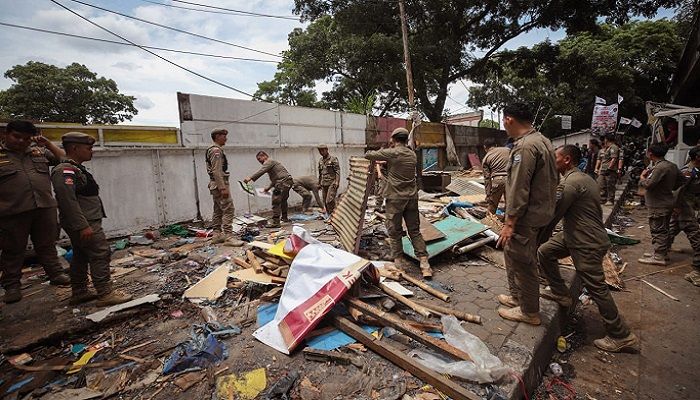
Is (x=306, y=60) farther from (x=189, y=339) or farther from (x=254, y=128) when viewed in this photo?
(x=189, y=339)

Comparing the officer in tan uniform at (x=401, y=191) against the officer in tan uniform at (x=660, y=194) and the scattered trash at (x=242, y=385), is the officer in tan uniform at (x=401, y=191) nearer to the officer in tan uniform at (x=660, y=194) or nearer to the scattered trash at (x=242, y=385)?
the scattered trash at (x=242, y=385)

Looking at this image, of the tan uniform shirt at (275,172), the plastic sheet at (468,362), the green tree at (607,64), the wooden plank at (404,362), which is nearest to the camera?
the wooden plank at (404,362)

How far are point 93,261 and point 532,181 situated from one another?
441cm

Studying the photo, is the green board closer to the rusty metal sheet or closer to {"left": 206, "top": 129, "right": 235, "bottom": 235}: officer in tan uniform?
{"left": 206, "top": 129, "right": 235, "bottom": 235}: officer in tan uniform

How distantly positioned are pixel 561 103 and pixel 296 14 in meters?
19.2

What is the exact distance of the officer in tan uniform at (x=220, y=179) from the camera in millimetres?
5293

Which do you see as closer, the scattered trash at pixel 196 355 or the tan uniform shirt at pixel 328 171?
the scattered trash at pixel 196 355

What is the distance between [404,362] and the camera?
2.25 m

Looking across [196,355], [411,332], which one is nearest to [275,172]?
[196,355]

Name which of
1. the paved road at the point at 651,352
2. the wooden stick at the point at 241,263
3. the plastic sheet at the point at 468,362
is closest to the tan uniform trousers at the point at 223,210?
the wooden stick at the point at 241,263

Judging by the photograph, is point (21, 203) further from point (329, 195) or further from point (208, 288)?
point (329, 195)

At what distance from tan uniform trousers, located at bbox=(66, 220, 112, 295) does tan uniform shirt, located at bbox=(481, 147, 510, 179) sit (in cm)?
606

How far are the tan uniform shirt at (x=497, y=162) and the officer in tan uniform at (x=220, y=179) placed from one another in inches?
191

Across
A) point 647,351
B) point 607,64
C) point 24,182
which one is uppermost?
point 607,64
